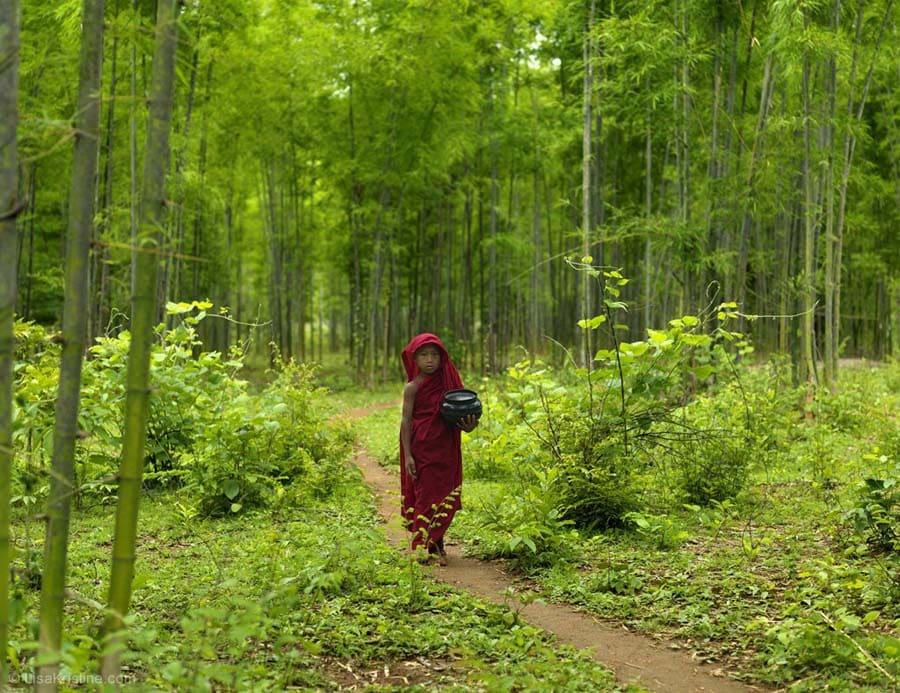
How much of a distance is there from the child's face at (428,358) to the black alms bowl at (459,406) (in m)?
0.23

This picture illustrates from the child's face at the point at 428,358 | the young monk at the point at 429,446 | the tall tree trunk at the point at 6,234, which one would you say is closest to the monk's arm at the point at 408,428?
the young monk at the point at 429,446

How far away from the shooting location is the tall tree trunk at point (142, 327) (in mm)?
2518

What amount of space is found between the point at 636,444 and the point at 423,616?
2554 millimetres

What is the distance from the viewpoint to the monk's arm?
560 cm

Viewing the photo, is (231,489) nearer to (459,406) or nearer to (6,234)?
(459,406)

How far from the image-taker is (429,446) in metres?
5.56

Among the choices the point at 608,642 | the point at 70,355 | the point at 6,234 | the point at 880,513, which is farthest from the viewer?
the point at 880,513

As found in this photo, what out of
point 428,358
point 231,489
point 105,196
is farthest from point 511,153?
point 428,358

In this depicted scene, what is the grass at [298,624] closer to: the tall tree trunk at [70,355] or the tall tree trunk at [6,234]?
the tall tree trunk at [70,355]

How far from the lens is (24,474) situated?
11.6 ft

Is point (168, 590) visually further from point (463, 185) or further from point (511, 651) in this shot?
point (463, 185)

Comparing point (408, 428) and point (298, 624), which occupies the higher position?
point (408, 428)

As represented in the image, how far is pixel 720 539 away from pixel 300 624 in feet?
10.6

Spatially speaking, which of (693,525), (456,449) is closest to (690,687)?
(456,449)
